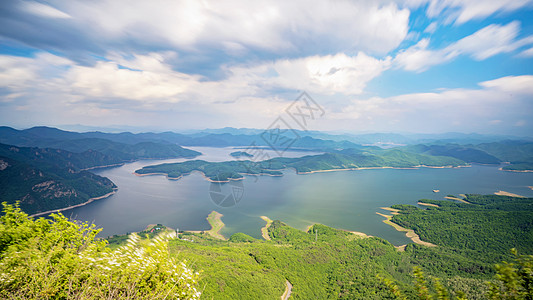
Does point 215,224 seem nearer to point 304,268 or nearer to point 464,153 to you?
point 304,268

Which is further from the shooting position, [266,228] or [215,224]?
[215,224]

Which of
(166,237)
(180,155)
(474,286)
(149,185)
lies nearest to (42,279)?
(166,237)

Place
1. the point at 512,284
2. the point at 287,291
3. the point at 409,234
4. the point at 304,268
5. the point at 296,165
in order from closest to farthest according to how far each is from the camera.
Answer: the point at 512,284 < the point at 287,291 < the point at 304,268 < the point at 409,234 < the point at 296,165

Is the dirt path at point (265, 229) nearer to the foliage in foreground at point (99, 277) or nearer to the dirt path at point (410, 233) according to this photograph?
the dirt path at point (410, 233)

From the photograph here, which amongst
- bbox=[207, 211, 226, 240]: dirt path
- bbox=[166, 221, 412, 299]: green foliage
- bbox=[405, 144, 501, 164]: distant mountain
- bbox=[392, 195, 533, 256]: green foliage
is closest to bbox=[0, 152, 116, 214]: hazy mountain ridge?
bbox=[207, 211, 226, 240]: dirt path

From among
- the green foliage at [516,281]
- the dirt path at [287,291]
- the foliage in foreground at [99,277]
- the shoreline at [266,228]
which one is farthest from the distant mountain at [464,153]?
the foliage in foreground at [99,277]

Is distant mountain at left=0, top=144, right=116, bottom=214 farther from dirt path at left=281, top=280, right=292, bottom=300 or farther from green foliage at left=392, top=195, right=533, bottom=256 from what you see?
green foliage at left=392, top=195, right=533, bottom=256

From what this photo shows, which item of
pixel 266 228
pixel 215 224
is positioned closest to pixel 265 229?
pixel 266 228

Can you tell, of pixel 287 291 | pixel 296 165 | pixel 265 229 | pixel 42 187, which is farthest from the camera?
pixel 296 165
